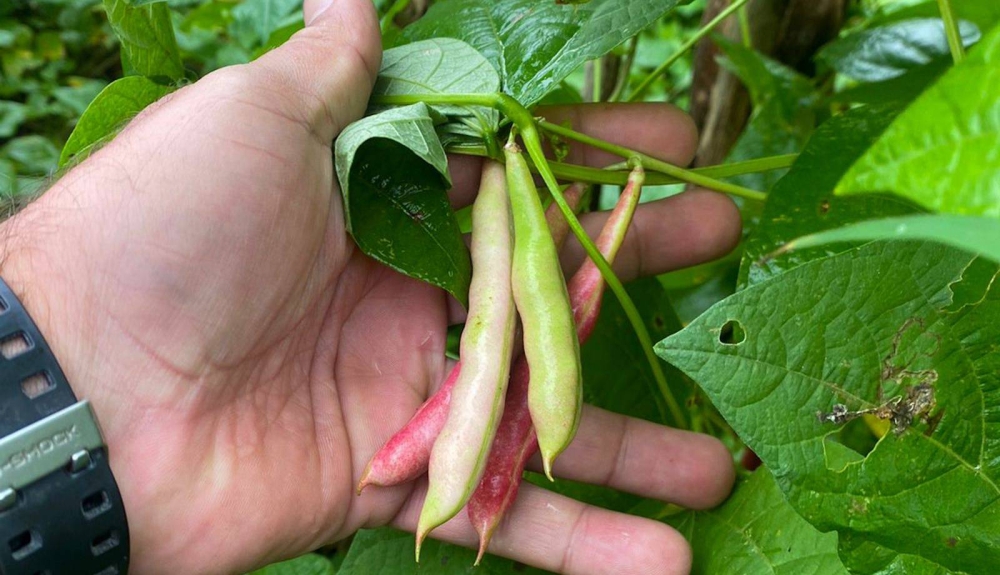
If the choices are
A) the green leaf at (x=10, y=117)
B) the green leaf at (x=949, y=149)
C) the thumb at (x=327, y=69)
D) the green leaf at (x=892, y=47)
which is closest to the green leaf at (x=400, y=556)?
the thumb at (x=327, y=69)

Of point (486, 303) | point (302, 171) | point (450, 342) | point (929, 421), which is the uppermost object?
point (302, 171)

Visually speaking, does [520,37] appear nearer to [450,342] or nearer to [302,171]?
[302,171]

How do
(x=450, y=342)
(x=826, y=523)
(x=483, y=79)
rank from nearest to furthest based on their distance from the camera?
(x=826, y=523)
(x=483, y=79)
(x=450, y=342)

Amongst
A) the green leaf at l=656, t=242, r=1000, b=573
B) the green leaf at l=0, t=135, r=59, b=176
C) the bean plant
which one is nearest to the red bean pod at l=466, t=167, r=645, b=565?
the bean plant

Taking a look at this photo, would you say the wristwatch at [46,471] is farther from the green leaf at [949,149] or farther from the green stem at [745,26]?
the green stem at [745,26]

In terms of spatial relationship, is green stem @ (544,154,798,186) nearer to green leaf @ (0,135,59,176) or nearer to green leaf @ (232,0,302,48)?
green leaf @ (232,0,302,48)

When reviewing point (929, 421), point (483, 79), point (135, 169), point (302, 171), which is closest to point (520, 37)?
point (483, 79)

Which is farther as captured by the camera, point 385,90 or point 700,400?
point 700,400
